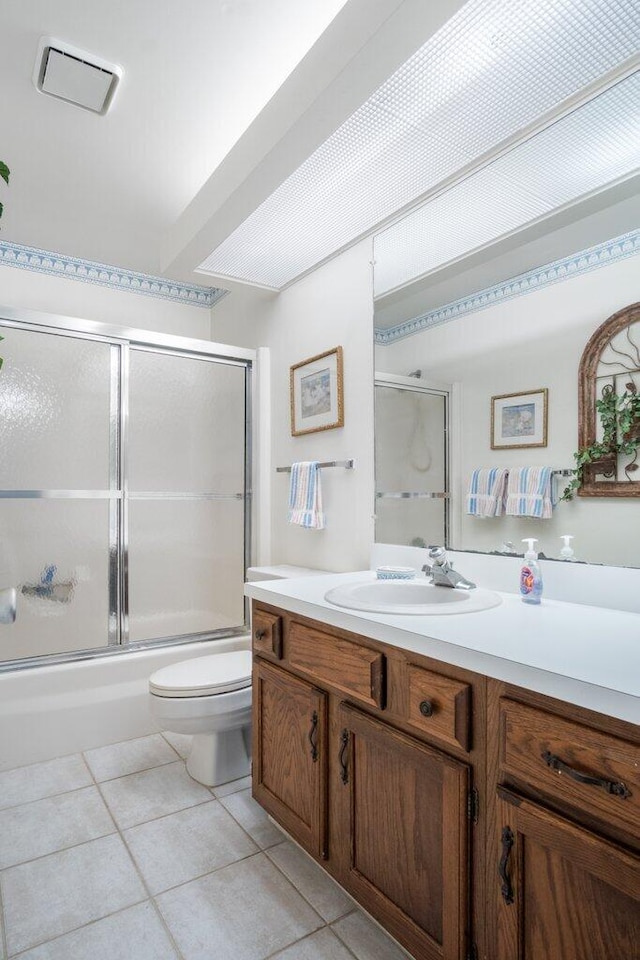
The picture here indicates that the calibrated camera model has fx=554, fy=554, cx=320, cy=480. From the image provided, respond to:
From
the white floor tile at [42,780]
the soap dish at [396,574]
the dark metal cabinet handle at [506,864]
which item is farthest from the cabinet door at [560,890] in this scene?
the white floor tile at [42,780]

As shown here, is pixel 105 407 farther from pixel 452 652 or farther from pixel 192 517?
pixel 452 652

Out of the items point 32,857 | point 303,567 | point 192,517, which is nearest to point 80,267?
point 192,517

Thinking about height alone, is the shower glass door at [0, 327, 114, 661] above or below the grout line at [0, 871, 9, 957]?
above

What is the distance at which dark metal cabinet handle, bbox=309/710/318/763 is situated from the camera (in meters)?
1.53

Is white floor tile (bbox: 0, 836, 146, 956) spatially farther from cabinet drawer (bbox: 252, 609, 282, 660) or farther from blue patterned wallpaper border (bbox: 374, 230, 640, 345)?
blue patterned wallpaper border (bbox: 374, 230, 640, 345)

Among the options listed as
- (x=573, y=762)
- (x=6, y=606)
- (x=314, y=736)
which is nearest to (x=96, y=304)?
(x=6, y=606)

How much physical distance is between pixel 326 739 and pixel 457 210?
1748mm

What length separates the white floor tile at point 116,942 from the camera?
1363 millimetres

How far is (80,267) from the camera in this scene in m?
3.19

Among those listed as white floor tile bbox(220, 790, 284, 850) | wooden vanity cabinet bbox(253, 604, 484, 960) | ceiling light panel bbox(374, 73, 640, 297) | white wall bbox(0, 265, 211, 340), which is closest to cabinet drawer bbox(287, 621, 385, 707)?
wooden vanity cabinet bbox(253, 604, 484, 960)

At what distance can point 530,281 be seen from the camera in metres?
1.64

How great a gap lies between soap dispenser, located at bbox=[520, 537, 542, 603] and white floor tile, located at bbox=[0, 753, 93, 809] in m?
1.85

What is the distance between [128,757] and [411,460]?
5.81 feet

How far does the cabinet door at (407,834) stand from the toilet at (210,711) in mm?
764
